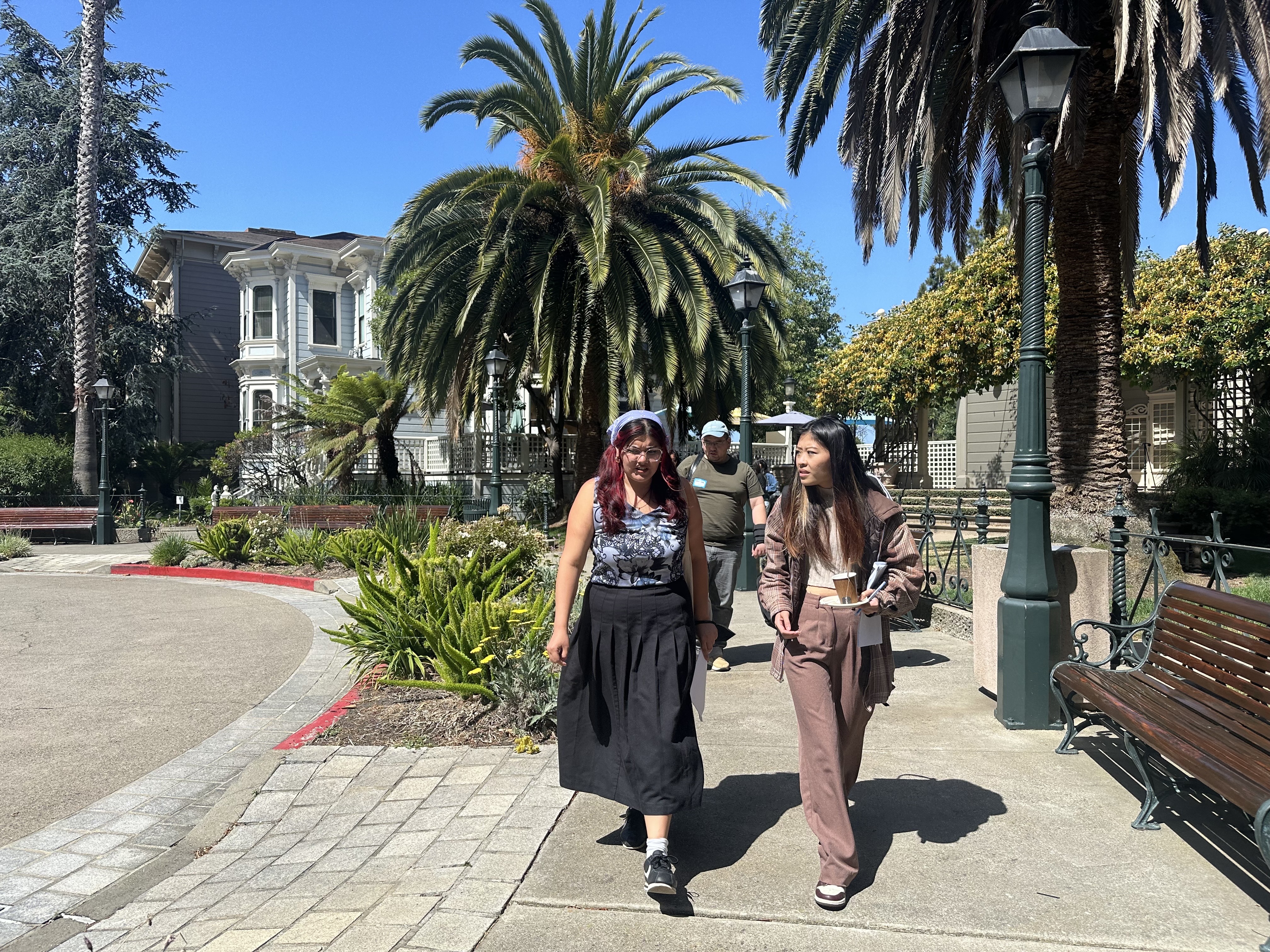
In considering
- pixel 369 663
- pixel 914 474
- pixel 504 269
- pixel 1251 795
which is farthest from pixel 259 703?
pixel 914 474

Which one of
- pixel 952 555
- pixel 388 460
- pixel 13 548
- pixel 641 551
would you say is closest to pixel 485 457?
pixel 388 460

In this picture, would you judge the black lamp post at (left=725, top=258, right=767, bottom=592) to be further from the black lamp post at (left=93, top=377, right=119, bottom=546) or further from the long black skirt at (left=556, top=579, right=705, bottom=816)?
the black lamp post at (left=93, top=377, right=119, bottom=546)

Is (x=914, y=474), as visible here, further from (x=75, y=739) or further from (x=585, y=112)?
(x=75, y=739)

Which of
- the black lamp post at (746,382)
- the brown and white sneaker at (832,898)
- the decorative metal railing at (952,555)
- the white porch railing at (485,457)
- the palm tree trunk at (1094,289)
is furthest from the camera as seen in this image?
the white porch railing at (485,457)

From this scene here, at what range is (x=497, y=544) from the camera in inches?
366

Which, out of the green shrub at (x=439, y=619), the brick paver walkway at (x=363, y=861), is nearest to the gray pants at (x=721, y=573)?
the green shrub at (x=439, y=619)

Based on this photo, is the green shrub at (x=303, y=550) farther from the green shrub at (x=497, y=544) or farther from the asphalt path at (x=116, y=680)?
the green shrub at (x=497, y=544)

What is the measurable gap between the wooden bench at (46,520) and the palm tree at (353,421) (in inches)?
225

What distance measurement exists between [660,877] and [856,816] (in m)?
1.20

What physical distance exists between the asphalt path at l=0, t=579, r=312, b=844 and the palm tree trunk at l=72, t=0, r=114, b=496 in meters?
15.1

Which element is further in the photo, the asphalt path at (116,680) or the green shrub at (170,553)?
the green shrub at (170,553)

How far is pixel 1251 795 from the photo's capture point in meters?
2.96

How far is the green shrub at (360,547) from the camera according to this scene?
11.7m

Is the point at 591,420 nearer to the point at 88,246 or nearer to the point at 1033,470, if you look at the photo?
the point at 1033,470
